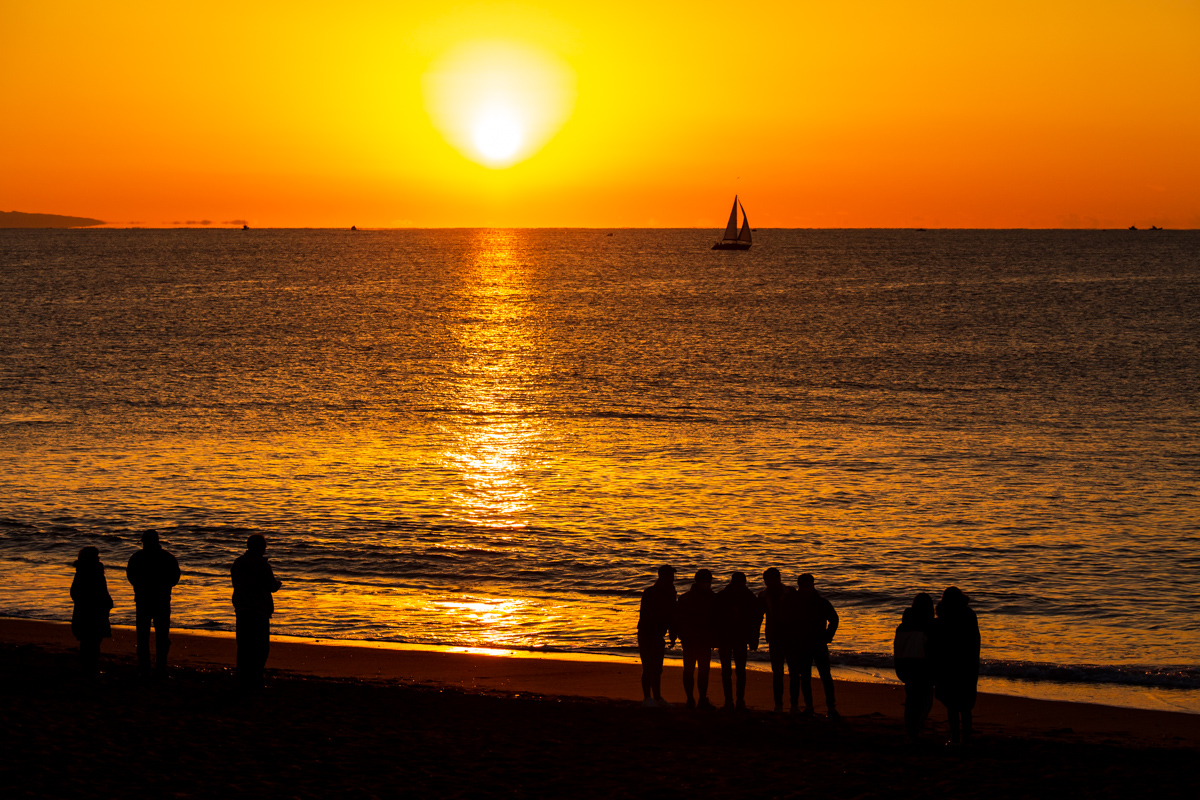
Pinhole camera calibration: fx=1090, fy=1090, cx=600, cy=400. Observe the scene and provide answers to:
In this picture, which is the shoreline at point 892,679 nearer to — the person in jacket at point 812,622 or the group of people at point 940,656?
the person in jacket at point 812,622

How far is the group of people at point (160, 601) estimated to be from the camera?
12.3 meters

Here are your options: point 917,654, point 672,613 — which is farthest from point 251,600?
point 917,654

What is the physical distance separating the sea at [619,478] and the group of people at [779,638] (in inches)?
148

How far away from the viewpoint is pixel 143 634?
13.1 metres

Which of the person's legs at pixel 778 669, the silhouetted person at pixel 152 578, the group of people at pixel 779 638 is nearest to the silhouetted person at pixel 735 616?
the group of people at pixel 779 638

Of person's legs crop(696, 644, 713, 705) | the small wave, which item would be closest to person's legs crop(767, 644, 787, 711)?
person's legs crop(696, 644, 713, 705)

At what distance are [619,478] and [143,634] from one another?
63.8ft

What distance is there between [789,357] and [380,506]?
4321 cm

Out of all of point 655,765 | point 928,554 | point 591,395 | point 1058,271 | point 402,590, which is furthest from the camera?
point 1058,271

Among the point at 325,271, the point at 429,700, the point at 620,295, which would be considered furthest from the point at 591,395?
the point at 325,271

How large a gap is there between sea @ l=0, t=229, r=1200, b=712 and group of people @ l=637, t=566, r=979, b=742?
376 cm

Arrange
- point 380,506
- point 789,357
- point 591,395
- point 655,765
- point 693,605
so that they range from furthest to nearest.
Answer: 1. point 789,357
2. point 591,395
3. point 380,506
4. point 693,605
5. point 655,765

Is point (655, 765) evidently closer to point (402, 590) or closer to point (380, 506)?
point (402, 590)

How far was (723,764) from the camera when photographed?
411 inches
